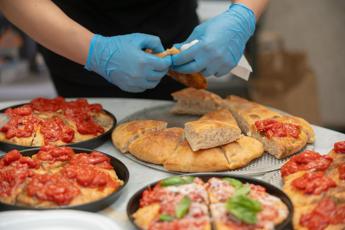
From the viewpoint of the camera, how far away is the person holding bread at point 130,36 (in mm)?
2299

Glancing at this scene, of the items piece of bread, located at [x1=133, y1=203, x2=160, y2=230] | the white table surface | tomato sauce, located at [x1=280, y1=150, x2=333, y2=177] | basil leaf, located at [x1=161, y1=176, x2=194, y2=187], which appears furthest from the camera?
tomato sauce, located at [x1=280, y1=150, x2=333, y2=177]

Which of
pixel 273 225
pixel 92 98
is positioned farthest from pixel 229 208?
pixel 92 98

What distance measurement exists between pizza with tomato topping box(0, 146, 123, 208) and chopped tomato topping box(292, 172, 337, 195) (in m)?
0.64

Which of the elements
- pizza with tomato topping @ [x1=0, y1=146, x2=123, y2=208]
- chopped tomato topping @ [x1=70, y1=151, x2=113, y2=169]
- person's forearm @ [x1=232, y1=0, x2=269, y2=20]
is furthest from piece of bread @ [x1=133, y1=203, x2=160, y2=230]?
person's forearm @ [x1=232, y1=0, x2=269, y2=20]

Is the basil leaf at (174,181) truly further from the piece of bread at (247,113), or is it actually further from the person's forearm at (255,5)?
the person's forearm at (255,5)

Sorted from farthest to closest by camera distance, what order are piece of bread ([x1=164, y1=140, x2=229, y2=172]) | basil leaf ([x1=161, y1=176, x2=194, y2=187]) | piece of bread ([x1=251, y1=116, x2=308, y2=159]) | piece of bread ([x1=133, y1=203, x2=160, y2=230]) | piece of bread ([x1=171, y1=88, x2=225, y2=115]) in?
piece of bread ([x1=171, y1=88, x2=225, y2=115]) < piece of bread ([x1=251, y1=116, x2=308, y2=159]) < piece of bread ([x1=164, y1=140, x2=229, y2=172]) < basil leaf ([x1=161, y1=176, x2=194, y2=187]) < piece of bread ([x1=133, y1=203, x2=160, y2=230])

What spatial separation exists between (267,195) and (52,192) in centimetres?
71

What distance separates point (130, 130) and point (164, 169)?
1.03 feet

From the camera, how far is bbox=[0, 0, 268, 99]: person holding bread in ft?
7.54

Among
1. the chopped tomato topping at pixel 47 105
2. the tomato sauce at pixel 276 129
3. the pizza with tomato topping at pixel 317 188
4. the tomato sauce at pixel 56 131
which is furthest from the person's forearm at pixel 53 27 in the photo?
the pizza with tomato topping at pixel 317 188

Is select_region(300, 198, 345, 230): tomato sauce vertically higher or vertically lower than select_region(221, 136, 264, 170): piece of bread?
higher

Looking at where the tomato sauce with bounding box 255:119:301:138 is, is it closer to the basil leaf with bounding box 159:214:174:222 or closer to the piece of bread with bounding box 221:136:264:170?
the piece of bread with bounding box 221:136:264:170

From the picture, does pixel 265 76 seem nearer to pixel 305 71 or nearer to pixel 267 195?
pixel 305 71

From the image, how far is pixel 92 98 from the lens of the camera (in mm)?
2961
